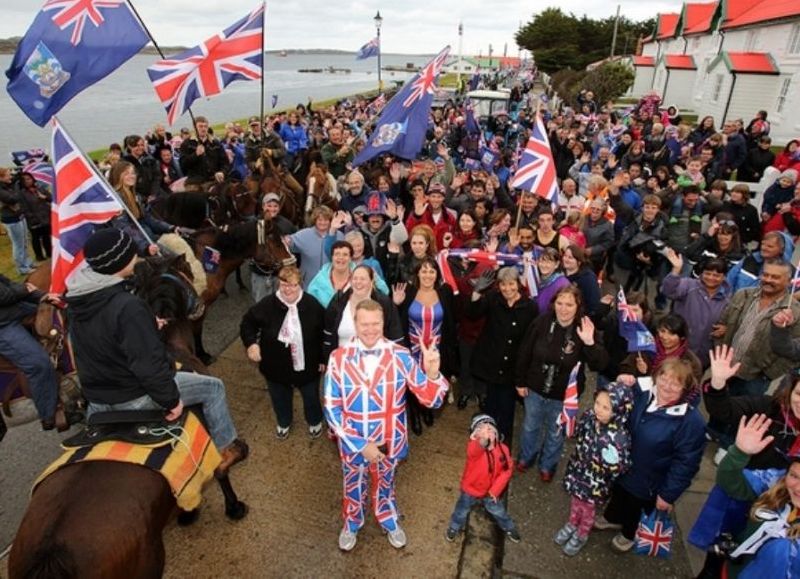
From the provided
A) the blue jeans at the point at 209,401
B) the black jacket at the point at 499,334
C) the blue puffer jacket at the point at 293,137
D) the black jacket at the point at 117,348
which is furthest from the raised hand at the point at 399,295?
the blue puffer jacket at the point at 293,137

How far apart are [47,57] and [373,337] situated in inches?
197

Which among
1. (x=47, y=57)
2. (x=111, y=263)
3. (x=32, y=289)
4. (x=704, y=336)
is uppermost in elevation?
(x=47, y=57)

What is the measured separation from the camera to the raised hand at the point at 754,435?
283 cm

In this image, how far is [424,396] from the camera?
341 centimetres

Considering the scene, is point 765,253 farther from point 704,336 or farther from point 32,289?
point 32,289

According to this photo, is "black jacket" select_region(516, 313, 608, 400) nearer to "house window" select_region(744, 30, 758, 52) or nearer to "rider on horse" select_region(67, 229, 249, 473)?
"rider on horse" select_region(67, 229, 249, 473)

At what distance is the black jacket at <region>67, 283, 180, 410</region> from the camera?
9.72 feet

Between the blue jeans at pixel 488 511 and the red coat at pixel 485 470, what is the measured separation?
18 centimetres

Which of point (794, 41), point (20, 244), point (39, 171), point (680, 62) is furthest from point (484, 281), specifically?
point (680, 62)

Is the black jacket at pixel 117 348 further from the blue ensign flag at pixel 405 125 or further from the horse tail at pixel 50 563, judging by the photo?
the blue ensign flag at pixel 405 125

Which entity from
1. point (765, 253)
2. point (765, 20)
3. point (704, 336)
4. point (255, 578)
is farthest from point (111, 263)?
point (765, 20)

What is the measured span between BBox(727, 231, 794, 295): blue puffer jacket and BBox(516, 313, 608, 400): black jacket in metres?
2.12

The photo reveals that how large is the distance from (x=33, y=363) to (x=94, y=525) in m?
2.37

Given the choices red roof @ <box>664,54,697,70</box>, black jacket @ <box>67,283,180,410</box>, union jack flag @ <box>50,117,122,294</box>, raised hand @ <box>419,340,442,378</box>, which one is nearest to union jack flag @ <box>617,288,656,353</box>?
raised hand @ <box>419,340,442,378</box>
